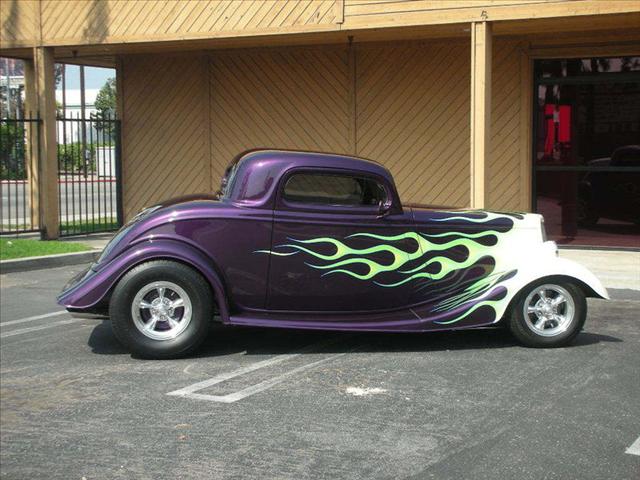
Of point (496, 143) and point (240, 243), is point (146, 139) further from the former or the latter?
point (240, 243)

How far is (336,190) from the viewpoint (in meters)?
7.52

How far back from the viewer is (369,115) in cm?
1508

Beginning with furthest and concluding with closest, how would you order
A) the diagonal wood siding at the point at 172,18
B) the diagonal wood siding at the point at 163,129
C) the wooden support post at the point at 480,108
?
the diagonal wood siding at the point at 163,129, the diagonal wood siding at the point at 172,18, the wooden support post at the point at 480,108

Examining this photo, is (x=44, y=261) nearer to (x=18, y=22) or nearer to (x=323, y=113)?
(x=18, y=22)

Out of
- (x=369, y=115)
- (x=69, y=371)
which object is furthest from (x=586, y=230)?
(x=69, y=371)

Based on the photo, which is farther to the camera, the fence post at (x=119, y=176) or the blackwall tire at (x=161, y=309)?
the fence post at (x=119, y=176)

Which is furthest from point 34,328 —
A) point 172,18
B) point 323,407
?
point 172,18

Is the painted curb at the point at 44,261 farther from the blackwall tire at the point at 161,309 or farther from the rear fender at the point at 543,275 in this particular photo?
the rear fender at the point at 543,275

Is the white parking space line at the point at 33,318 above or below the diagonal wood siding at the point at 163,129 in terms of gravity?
below

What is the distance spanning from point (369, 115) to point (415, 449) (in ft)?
34.5

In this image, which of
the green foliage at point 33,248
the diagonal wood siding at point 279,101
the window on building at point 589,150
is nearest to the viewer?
the green foliage at point 33,248

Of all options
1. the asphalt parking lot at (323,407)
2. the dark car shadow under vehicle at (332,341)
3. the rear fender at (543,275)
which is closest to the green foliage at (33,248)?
the asphalt parking lot at (323,407)

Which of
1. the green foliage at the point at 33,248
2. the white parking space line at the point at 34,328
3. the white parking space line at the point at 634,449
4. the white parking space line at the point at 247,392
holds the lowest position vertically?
the white parking space line at the point at 634,449

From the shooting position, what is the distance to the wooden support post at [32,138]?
50.5 feet
